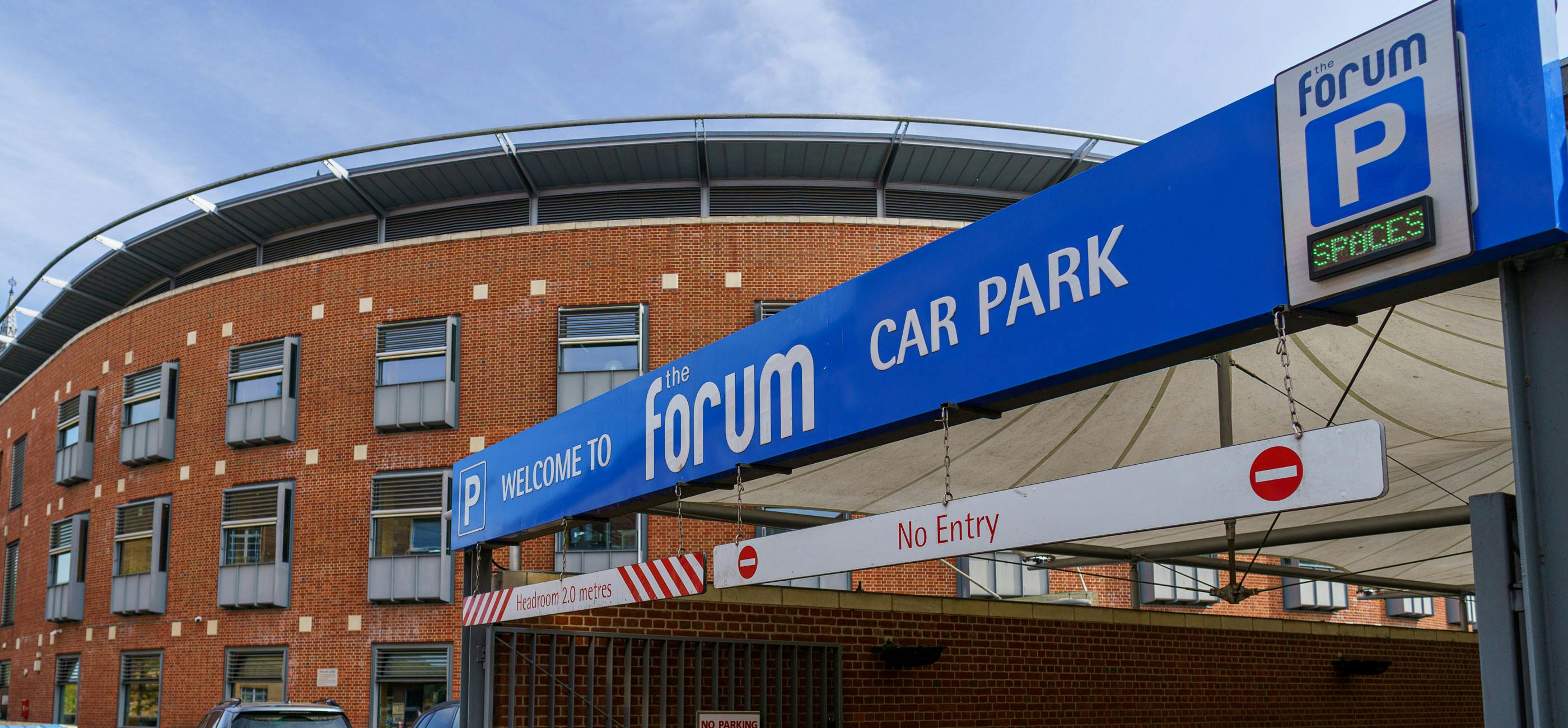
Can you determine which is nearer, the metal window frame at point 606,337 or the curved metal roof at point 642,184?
the metal window frame at point 606,337

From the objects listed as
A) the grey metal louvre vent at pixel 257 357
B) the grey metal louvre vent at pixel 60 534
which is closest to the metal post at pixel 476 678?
the grey metal louvre vent at pixel 257 357

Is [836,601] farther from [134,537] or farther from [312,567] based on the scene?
[134,537]

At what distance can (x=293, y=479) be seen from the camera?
2589 centimetres

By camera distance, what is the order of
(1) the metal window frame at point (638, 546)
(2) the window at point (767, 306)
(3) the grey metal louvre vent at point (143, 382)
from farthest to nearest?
(3) the grey metal louvre vent at point (143, 382) < (2) the window at point (767, 306) < (1) the metal window frame at point (638, 546)

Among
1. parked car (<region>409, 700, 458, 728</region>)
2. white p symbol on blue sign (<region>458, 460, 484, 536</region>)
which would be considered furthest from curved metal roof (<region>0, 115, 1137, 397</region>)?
white p symbol on blue sign (<region>458, 460, 484, 536</region>)

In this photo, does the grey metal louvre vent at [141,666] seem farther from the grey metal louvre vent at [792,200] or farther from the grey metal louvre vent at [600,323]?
the grey metal louvre vent at [792,200]

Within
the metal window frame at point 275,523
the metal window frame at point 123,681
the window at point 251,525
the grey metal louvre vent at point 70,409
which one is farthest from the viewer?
the grey metal louvre vent at point 70,409

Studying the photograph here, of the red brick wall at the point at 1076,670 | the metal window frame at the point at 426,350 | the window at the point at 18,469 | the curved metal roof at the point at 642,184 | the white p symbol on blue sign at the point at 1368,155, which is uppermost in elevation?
the curved metal roof at the point at 642,184

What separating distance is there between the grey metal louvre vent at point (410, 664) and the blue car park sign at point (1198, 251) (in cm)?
1815

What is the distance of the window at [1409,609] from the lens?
30625 millimetres

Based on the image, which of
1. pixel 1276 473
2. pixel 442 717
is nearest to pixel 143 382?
pixel 442 717

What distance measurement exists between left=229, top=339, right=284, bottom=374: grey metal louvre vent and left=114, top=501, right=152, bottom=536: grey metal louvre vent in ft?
12.9

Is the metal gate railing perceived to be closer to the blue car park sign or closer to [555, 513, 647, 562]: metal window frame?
the blue car park sign

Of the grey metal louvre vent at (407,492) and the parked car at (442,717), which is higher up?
the grey metal louvre vent at (407,492)
